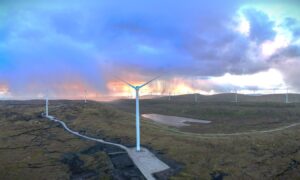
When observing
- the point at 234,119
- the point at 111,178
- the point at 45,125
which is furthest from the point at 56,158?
the point at 234,119

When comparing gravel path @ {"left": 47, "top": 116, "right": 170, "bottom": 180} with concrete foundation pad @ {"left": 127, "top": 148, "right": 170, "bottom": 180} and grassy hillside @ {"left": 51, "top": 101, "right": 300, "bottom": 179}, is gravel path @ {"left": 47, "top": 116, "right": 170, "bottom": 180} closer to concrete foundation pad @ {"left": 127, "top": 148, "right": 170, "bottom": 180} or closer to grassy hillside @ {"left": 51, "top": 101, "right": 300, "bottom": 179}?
concrete foundation pad @ {"left": 127, "top": 148, "right": 170, "bottom": 180}

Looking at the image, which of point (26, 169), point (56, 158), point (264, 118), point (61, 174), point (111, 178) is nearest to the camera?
point (111, 178)

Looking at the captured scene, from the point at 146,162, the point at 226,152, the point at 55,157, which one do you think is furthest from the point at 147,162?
the point at 55,157

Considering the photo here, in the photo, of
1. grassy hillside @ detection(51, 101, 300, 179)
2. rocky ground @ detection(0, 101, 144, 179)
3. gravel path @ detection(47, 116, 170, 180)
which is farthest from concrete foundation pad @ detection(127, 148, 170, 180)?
grassy hillside @ detection(51, 101, 300, 179)

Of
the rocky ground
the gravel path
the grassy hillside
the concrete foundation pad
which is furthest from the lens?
the rocky ground

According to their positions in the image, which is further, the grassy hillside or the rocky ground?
the rocky ground

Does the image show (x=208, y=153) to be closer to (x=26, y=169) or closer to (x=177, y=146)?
(x=177, y=146)

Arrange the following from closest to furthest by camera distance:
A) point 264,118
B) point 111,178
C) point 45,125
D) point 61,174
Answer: point 111,178 < point 61,174 < point 45,125 < point 264,118

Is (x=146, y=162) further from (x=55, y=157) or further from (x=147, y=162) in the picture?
(x=55, y=157)
